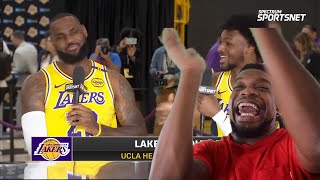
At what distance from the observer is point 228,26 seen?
1126 mm

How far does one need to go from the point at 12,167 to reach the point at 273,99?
67 centimetres

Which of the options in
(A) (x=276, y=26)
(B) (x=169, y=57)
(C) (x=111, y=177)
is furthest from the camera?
(C) (x=111, y=177)

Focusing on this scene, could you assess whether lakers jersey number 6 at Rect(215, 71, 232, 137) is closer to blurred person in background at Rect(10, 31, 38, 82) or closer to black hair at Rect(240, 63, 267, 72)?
black hair at Rect(240, 63, 267, 72)

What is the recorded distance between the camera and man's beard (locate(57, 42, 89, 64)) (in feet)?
3.83

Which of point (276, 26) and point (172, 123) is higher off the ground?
point (276, 26)

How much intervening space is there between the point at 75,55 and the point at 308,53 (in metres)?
0.51

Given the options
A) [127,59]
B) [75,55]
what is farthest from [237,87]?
[75,55]

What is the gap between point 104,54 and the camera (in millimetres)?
1177

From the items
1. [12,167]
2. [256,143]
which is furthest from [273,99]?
[12,167]

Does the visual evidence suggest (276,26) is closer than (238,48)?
Yes

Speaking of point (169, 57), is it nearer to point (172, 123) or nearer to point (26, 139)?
point (172, 123)

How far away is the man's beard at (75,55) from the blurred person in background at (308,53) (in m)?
0.46

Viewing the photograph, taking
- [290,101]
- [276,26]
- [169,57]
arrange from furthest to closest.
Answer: [169,57] → [276,26] → [290,101]

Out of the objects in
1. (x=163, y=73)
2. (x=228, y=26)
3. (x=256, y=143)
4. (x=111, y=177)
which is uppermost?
(x=228, y=26)
